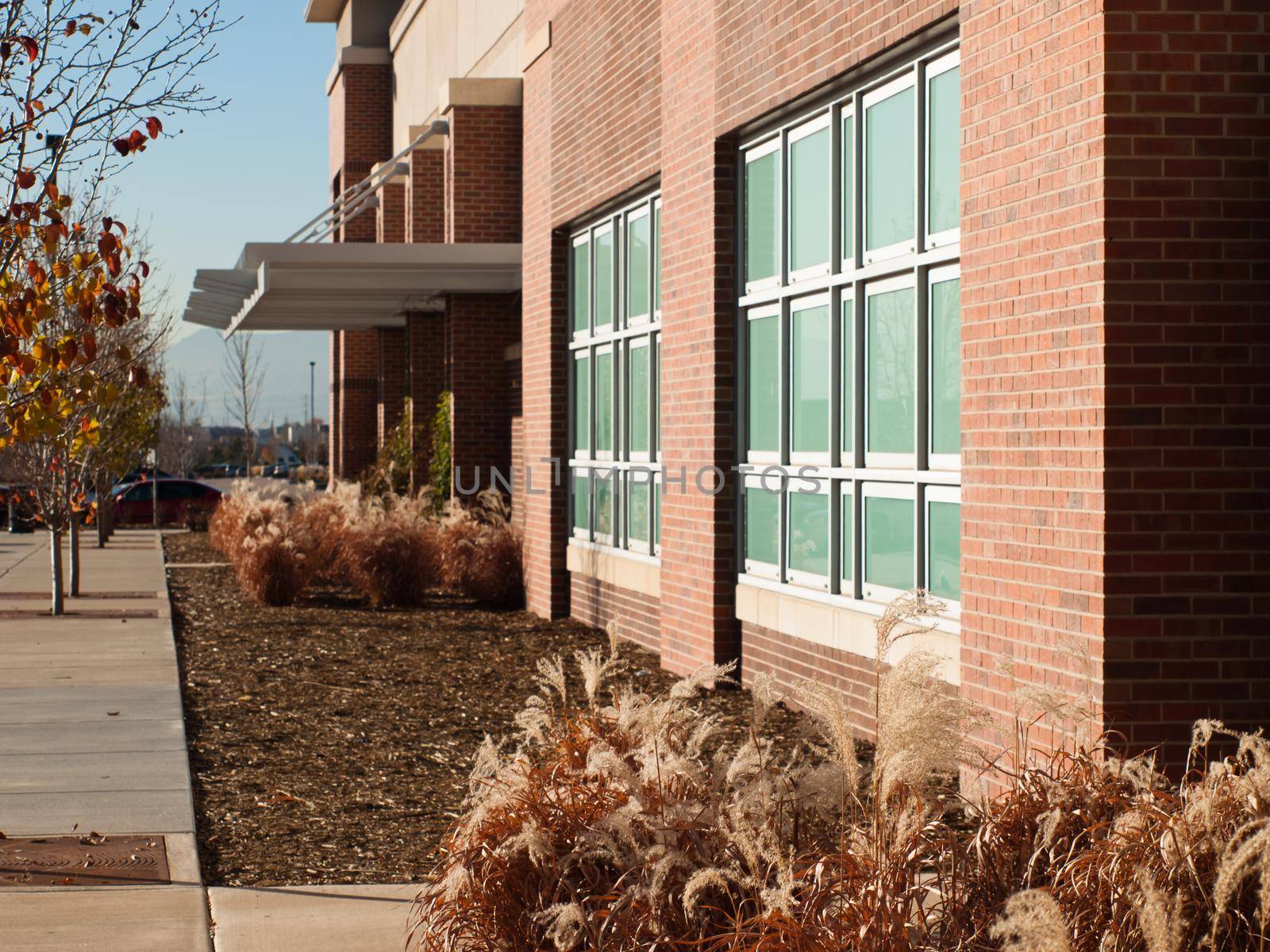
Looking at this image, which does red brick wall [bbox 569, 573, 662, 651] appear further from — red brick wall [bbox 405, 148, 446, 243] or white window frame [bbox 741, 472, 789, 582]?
red brick wall [bbox 405, 148, 446, 243]

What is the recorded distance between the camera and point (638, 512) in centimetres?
1479

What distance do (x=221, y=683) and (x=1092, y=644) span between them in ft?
26.1

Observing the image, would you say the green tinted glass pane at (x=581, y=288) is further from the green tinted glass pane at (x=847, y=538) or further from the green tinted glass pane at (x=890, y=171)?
the green tinted glass pane at (x=890, y=171)

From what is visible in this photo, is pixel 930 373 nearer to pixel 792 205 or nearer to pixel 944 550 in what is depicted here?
pixel 944 550

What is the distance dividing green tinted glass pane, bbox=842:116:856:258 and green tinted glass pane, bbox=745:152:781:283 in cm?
103

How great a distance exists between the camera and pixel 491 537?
61.3 feet

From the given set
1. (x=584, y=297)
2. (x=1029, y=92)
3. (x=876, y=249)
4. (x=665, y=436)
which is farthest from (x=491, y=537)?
(x=1029, y=92)

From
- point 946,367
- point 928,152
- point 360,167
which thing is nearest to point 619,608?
point 946,367

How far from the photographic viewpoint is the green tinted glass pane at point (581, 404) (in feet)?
53.7

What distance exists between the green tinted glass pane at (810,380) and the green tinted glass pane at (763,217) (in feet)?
1.88

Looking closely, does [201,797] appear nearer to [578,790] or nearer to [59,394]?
[59,394]

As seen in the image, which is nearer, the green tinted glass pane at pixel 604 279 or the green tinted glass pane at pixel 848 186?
the green tinted glass pane at pixel 848 186

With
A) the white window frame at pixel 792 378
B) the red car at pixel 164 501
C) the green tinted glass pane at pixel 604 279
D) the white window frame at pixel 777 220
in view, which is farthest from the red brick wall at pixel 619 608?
the red car at pixel 164 501

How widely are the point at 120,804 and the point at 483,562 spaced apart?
34.0 feet
